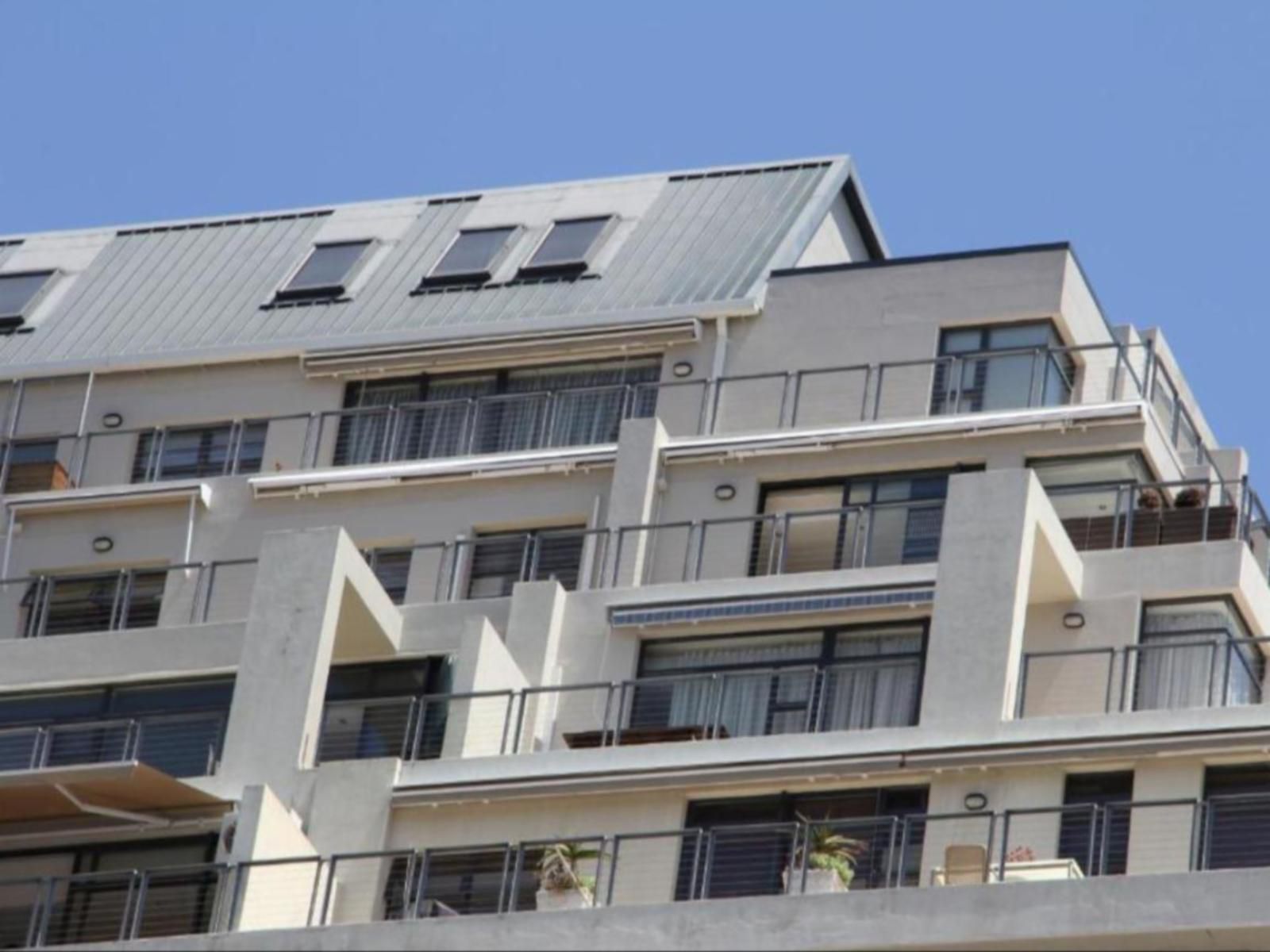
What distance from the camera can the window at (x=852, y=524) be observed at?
187 ft

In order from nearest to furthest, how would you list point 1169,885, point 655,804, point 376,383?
1. point 1169,885
2. point 655,804
3. point 376,383

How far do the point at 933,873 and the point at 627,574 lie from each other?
1024cm

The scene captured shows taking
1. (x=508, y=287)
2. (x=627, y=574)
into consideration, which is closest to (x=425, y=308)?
(x=508, y=287)

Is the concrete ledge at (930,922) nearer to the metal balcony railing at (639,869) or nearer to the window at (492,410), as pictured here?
the metal balcony railing at (639,869)

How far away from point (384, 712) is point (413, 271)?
11.8 meters

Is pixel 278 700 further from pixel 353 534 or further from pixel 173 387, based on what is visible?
pixel 173 387

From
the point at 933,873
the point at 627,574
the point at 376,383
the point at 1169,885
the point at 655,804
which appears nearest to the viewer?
the point at 1169,885

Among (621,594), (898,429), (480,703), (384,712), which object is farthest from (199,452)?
(898,429)

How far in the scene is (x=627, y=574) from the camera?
189 ft

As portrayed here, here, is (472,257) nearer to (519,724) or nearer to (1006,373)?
(1006,373)

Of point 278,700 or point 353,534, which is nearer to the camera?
point 278,700

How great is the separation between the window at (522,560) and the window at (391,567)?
3.00 ft

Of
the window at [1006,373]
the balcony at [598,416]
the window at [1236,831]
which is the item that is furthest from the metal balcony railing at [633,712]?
the window at [1006,373]

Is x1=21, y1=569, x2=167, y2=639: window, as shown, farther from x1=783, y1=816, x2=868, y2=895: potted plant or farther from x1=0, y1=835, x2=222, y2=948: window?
x1=783, y1=816, x2=868, y2=895: potted plant
